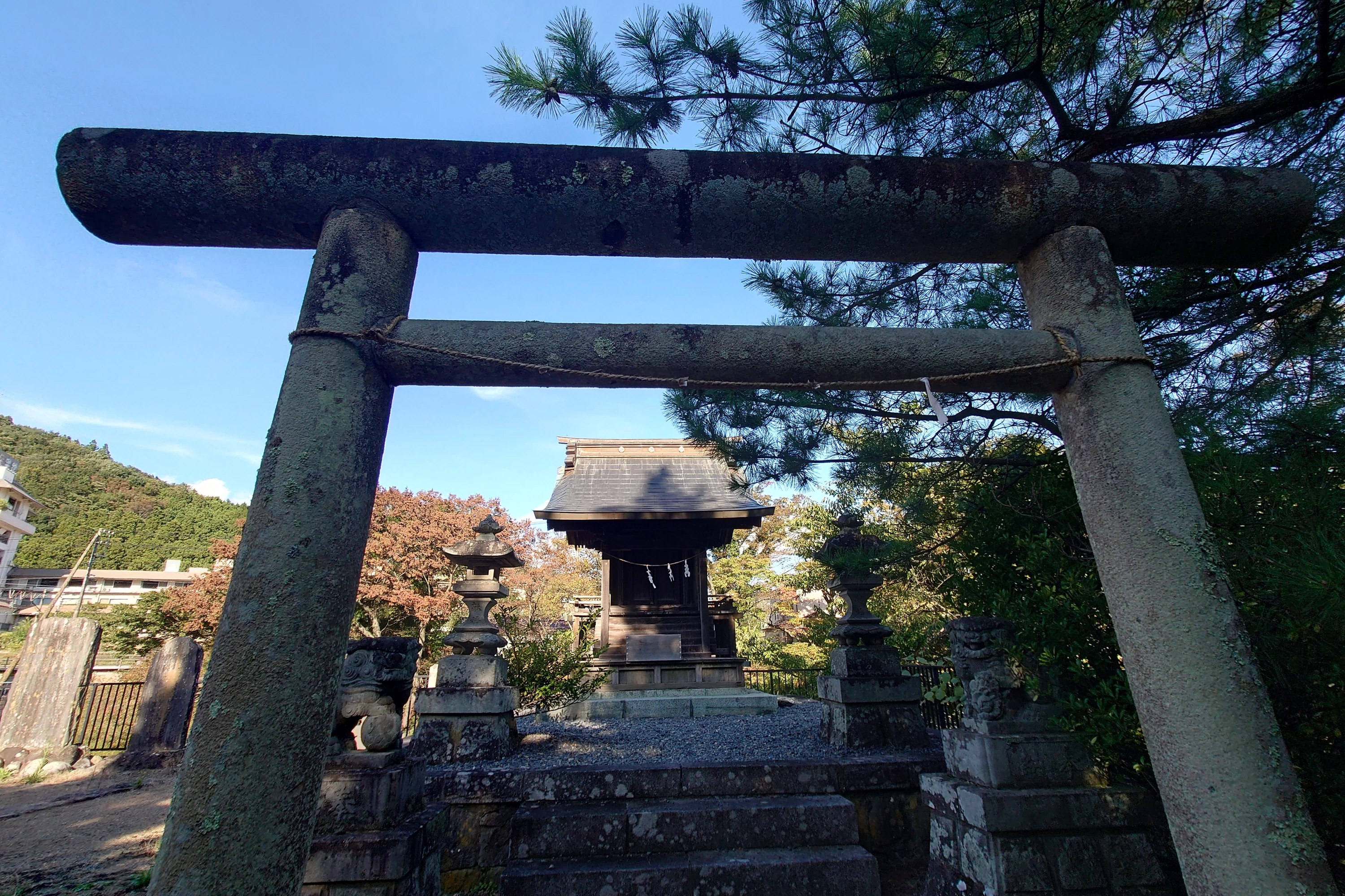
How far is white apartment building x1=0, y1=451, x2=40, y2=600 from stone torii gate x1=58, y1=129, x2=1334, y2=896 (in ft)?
142

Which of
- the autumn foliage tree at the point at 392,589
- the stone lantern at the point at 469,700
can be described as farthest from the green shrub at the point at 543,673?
the autumn foliage tree at the point at 392,589

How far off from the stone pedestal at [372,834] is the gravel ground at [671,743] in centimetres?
122

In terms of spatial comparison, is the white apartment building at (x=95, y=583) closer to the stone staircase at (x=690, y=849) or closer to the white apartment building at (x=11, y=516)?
the white apartment building at (x=11, y=516)

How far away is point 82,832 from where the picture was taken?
5.10 metres

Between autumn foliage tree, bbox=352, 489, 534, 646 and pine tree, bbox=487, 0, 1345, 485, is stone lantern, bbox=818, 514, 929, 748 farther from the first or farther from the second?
autumn foliage tree, bbox=352, 489, 534, 646

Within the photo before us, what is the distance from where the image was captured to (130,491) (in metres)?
40.0

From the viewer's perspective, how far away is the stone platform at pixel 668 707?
7.95 meters

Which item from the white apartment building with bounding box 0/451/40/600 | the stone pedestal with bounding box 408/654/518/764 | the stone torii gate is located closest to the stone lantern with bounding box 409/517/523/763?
the stone pedestal with bounding box 408/654/518/764

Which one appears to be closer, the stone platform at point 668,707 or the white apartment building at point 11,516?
the stone platform at point 668,707

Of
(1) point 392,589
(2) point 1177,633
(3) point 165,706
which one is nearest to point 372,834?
(2) point 1177,633

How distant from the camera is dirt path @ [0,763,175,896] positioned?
3826mm

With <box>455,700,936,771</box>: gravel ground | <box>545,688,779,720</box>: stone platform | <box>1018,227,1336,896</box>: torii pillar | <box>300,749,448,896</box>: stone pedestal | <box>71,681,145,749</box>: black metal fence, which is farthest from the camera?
<box>71,681,145,749</box>: black metal fence

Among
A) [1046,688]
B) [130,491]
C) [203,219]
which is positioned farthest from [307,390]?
[130,491]

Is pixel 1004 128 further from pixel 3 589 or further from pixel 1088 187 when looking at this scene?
pixel 3 589
